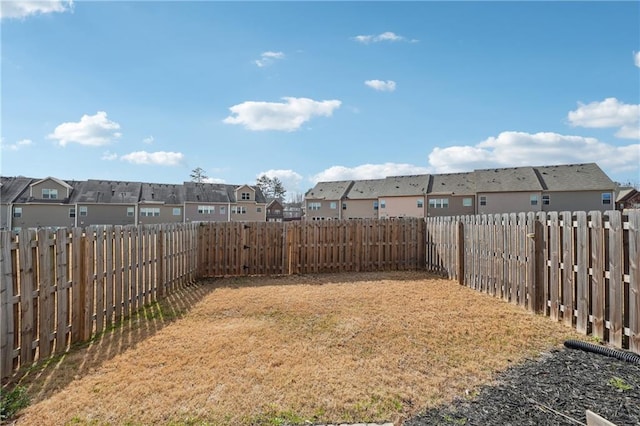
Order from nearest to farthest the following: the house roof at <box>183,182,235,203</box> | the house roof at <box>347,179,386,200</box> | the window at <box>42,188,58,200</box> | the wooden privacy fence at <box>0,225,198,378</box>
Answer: the wooden privacy fence at <box>0,225,198,378</box>, the window at <box>42,188,58,200</box>, the house roof at <box>183,182,235,203</box>, the house roof at <box>347,179,386,200</box>

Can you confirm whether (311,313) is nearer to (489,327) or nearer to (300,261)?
(489,327)

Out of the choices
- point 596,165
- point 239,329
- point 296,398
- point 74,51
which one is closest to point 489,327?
point 296,398

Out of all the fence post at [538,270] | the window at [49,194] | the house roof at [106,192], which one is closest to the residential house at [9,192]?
the window at [49,194]

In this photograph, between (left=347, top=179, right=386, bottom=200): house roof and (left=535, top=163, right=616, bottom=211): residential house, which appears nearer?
(left=535, top=163, right=616, bottom=211): residential house

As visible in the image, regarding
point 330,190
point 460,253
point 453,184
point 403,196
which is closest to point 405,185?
point 403,196

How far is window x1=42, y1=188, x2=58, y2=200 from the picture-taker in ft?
112

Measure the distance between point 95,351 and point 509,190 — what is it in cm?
3763

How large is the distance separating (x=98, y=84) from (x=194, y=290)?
7.78 meters

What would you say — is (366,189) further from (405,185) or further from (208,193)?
(208,193)

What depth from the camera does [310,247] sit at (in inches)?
416

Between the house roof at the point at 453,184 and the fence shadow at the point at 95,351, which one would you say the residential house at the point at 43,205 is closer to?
the fence shadow at the point at 95,351

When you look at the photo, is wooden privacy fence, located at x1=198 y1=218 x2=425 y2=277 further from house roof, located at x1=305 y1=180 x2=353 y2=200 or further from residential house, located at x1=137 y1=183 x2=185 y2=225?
house roof, located at x1=305 y1=180 x2=353 y2=200

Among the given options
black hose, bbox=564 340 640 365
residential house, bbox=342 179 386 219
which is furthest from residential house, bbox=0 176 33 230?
black hose, bbox=564 340 640 365

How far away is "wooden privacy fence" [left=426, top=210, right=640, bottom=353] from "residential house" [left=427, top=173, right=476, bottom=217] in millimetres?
30094
